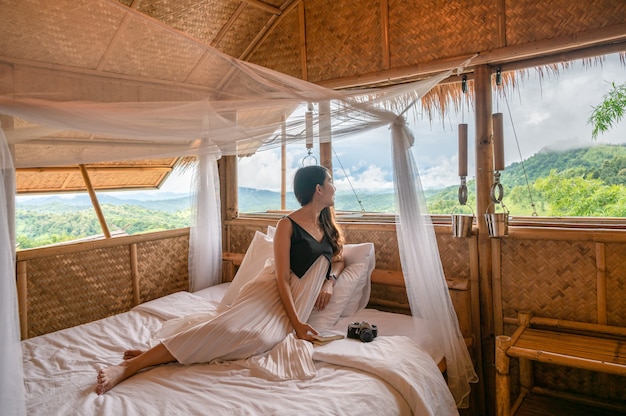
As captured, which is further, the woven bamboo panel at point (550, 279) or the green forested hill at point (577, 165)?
the green forested hill at point (577, 165)

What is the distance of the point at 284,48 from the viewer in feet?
11.7

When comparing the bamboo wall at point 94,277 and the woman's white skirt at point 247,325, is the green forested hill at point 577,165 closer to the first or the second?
the woman's white skirt at point 247,325

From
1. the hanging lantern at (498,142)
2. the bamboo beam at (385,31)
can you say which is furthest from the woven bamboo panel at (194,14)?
the hanging lantern at (498,142)

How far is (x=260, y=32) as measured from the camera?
361cm

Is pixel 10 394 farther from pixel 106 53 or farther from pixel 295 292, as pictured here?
pixel 106 53

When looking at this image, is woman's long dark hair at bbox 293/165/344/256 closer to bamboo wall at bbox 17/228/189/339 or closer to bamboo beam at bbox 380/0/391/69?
bamboo beam at bbox 380/0/391/69

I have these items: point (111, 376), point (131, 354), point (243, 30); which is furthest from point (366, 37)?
point (111, 376)

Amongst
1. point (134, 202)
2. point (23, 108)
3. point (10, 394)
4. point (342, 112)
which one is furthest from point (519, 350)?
point (134, 202)

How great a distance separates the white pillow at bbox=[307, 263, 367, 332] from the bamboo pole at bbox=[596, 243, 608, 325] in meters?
1.29

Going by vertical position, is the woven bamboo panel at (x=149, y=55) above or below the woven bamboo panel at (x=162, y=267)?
above

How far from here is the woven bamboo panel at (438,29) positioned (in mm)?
2635

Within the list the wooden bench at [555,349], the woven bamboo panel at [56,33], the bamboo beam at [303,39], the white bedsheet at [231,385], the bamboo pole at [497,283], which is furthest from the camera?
the bamboo beam at [303,39]

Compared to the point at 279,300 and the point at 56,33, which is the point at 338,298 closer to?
the point at 279,300

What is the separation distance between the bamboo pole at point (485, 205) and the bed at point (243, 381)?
555 millimetres
